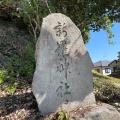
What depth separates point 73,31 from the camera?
4.50 m

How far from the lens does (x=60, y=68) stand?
169 inches

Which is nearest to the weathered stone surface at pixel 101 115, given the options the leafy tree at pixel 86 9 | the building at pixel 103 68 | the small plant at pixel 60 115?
the small plant at pixel 60 115

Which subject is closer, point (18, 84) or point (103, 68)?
point (18, 84)

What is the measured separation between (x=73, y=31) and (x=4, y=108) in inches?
88.9

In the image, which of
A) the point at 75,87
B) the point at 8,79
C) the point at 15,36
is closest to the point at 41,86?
the point at 75,87

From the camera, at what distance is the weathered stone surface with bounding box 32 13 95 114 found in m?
4.20

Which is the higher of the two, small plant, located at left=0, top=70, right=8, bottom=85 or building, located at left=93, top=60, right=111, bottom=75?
building, located at left=93, top=60, right=111, bottom=75

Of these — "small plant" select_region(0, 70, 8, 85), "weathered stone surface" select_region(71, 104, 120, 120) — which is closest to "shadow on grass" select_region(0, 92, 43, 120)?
"small plant" select_region(0, 70, 8, 85)

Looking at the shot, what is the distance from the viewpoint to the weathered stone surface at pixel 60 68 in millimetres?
4203

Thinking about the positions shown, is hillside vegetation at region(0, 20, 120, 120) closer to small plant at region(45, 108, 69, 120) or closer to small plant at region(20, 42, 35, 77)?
small plant at region(20, 42, 35, 77)

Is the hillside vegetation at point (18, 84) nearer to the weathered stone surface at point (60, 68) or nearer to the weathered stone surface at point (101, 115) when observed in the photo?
the weathered stone surface at point (60, 68)

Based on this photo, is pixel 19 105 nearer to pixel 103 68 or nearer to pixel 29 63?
pixel 29 63

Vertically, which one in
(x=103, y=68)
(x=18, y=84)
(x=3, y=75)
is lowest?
(x=18, y=84)

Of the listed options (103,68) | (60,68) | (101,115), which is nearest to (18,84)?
(60,68)
